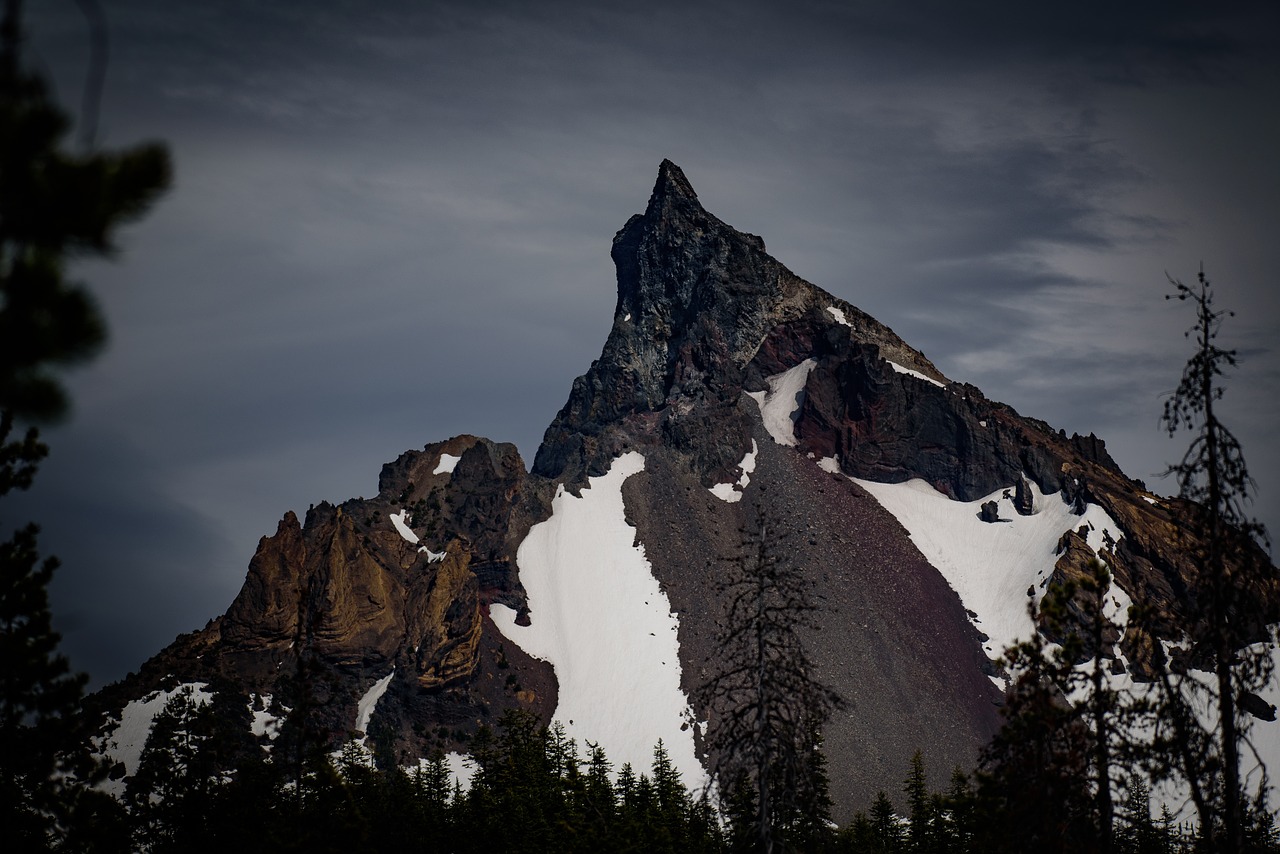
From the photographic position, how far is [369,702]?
126125 millimetres

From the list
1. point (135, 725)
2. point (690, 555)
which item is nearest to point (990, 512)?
point (690, 555)

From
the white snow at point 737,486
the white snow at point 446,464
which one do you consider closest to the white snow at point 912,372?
the white snow at point 737,486

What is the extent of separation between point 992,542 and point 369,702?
91.1 meters

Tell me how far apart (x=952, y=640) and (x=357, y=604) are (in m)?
74.5

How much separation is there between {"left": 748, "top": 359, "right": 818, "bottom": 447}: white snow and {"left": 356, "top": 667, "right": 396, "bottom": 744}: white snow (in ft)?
251

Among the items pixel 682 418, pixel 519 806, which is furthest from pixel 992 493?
pixel 519 806

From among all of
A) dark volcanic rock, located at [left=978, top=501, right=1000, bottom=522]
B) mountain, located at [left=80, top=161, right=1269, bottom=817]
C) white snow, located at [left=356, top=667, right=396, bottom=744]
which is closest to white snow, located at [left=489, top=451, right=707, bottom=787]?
mountain, located at [left=80, top=161, right=1269, bottom=817]

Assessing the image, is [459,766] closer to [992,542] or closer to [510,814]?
[510,814]

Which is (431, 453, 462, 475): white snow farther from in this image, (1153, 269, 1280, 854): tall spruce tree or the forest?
(1153, 269, 1280, 854): tall spruce tree

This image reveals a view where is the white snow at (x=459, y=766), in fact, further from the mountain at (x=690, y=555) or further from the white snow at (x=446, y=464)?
the white snow at (x=446, y=464)

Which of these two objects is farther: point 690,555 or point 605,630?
point 690,555

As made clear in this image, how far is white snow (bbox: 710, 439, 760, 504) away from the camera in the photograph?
164 m

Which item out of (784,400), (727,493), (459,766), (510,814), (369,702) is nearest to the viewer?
(510,814)

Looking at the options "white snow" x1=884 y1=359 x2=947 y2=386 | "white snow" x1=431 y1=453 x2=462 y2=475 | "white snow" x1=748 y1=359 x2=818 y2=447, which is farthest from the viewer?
"white snow" x1=884 y1=359 x2=947 y2=386
